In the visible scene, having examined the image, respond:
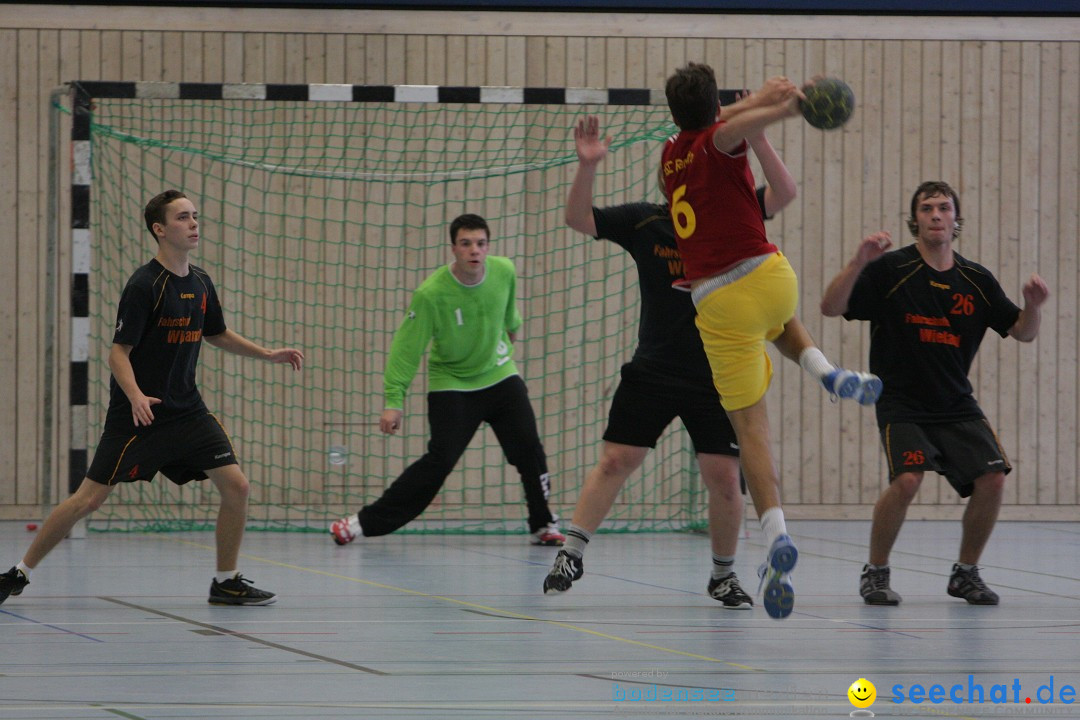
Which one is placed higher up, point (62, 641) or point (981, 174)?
point (981, 174)

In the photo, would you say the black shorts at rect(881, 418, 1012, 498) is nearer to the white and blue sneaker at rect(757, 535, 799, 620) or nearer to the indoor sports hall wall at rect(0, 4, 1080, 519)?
the white and blue sneaker at rect(757, 535, 799, 620)

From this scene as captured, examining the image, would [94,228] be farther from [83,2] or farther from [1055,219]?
[1055,219]

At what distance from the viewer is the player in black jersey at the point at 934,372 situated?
591 centimetres

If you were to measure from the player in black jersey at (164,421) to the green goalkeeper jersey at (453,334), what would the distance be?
2647 mm

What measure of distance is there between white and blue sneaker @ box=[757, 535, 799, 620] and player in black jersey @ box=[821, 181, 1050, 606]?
1.65 metres

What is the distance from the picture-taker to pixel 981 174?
36.4 ft

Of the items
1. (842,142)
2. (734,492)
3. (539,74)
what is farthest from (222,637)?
(842,142)

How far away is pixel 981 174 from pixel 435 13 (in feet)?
15.5

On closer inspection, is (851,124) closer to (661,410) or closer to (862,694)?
(661,410)

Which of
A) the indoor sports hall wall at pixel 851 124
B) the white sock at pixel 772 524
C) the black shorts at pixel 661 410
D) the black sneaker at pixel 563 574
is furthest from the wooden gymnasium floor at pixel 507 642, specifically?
the indoor sports hall wall at pixel 851 124

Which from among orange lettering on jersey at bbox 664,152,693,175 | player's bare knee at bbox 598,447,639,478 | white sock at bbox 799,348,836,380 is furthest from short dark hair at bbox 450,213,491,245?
white sock at bbox 799,348,836,380

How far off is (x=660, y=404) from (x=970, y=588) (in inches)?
65.9

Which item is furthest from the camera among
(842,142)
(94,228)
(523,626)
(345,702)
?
(842,142)

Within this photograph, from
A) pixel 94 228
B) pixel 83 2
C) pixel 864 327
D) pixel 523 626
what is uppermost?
pixel 83 2
